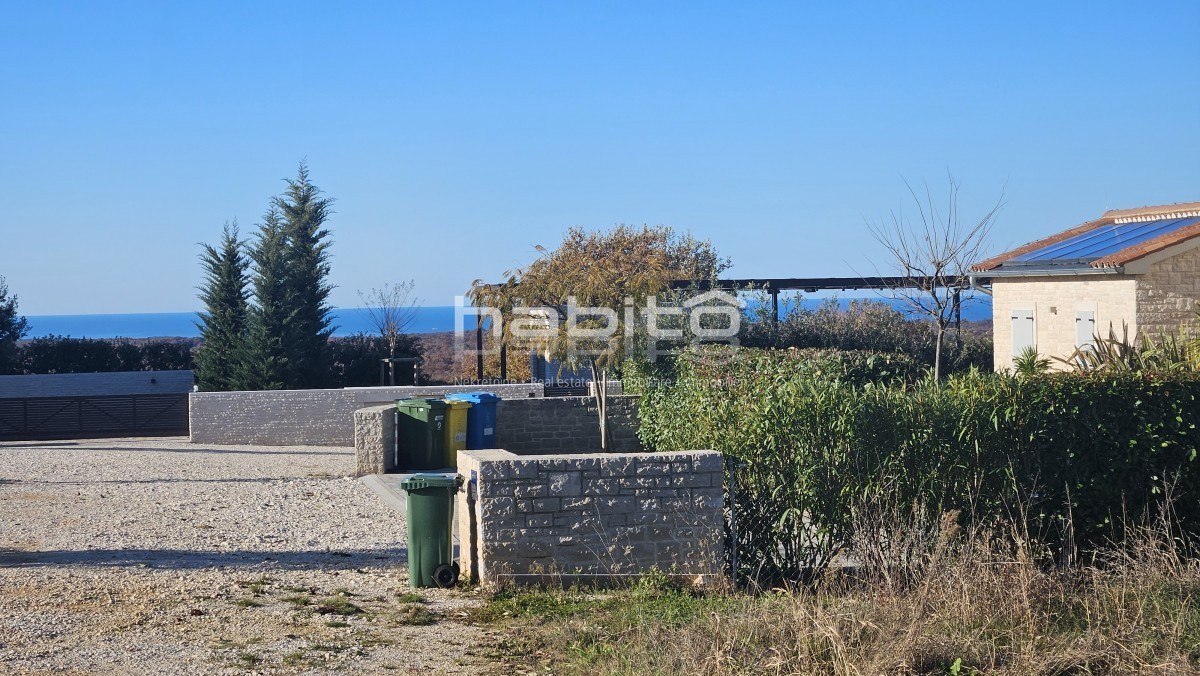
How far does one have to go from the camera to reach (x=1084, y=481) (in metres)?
8.41

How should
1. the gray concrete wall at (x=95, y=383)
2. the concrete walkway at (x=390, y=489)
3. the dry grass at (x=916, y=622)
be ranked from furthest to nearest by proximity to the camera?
the gray concrete wall at (x=95, y=383) < the concrete walkway at (x=390, y=489) < the dry grass at (x=916, y=622)

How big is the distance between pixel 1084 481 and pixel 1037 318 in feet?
31.3

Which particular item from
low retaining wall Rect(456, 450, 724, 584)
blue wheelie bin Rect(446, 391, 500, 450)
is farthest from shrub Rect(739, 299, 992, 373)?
low retaining wall Rect(456, 450, 724, 584)

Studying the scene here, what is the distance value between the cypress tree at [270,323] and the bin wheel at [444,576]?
1807 centimetres

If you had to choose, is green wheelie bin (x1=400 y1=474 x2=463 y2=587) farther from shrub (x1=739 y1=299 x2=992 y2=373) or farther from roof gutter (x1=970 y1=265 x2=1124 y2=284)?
shrub (x1=739 y1=299 x2=992 y2=373)

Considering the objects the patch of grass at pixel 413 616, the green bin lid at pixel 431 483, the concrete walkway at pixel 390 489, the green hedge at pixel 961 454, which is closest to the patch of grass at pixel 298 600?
the patch of grass at pixel 413 616

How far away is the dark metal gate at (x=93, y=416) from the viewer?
915 inches

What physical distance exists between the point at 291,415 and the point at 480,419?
19.7 feet

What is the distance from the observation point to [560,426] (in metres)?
18.0

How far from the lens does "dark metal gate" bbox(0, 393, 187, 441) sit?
23.2 meters

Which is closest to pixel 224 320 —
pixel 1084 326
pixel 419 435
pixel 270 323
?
pixel 270 323

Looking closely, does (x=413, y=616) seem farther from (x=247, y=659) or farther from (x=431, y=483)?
(x=247, y=659)

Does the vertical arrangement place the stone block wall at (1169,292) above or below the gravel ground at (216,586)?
above

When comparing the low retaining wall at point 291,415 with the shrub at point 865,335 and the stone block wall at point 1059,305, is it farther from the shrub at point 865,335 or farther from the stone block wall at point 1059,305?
the stone block wall at point 1059,305
